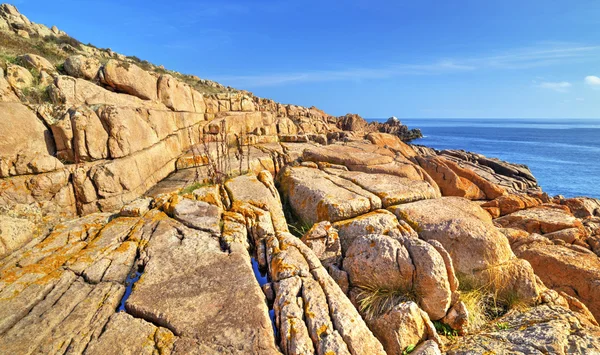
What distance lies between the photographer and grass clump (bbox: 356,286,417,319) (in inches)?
235

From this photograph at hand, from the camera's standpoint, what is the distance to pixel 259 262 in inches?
270

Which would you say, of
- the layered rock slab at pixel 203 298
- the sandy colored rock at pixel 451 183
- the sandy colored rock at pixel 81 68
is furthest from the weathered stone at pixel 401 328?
the sandy colored rock at pixel 81 68

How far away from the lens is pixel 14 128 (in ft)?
39.7

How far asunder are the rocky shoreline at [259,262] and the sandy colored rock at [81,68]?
17.5 feet

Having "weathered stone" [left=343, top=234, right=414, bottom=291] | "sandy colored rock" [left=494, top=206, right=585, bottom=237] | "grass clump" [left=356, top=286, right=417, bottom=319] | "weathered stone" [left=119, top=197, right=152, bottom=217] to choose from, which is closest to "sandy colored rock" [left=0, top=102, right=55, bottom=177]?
"weathered stone" [left=119, top=197, right=152, bottom=217]

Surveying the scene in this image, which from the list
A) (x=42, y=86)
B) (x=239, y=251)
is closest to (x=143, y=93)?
(x=42, y=86)

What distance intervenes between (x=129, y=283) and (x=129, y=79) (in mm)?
19790

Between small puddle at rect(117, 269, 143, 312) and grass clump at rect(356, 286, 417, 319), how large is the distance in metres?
4.73

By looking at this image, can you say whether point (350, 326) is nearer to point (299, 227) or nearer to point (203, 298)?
point (203, 298)

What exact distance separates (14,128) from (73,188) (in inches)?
138

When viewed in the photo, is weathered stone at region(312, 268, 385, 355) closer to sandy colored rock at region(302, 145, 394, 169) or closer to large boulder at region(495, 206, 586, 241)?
sandy colored rock at region(302, 145, 394, 169)

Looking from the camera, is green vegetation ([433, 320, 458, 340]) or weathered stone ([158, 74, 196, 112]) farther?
weathered stone ([158, 74, 196, 112])

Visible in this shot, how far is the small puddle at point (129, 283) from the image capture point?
5.35 meters

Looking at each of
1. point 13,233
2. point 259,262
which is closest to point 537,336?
point 259,262
